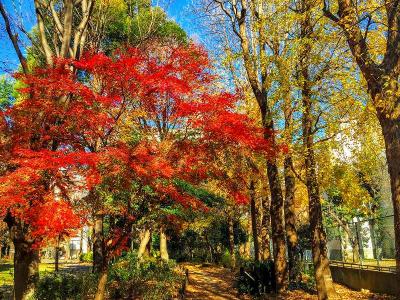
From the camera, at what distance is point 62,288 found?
13.0 meters

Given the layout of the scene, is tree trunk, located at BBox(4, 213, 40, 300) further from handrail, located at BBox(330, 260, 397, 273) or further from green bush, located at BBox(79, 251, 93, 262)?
green bush, located at BBox(79, 251, 93, 262)

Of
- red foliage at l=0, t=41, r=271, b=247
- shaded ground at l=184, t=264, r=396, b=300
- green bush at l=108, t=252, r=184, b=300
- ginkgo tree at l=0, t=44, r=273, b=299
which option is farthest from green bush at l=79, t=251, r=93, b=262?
red foliage at l=0, t=41, r=271, b=247

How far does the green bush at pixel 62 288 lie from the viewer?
12523 mm

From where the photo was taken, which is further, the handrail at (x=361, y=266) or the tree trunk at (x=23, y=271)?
the handrail at (x=361, y=266)

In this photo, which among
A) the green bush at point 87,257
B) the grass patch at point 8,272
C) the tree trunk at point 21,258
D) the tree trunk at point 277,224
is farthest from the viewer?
the green bush at point 87,257

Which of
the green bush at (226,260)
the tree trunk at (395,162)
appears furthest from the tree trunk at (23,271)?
the green bush at (226,260)

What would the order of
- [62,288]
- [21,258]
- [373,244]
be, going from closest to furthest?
[21,258] < [62,288] < [373,244]

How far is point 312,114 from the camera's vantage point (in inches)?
487

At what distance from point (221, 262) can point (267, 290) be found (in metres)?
21.2

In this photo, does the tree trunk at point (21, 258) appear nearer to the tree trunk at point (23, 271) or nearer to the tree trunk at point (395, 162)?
the tree trunk at point (23, 271)

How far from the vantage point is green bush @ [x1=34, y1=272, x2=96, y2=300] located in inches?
493

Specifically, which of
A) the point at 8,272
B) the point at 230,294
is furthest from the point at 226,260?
the point at 230,294

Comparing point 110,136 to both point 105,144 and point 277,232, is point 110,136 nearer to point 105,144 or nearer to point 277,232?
point 105,144

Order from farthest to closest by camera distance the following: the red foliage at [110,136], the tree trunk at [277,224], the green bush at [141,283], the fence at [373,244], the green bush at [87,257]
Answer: the green bush at [87,257]
the fence at [373,244]
the green bush at [141,283]
the tree trunk at [277,224]
the red foliage at [110,136]
